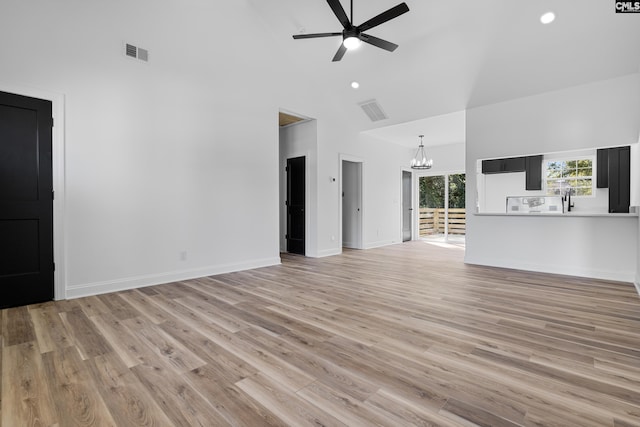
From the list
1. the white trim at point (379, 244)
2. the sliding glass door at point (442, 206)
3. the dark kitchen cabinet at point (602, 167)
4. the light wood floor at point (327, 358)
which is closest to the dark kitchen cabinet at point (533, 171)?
the dark kitchen cabinet at point (602, 167)

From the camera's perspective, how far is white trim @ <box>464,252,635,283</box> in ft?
14.1

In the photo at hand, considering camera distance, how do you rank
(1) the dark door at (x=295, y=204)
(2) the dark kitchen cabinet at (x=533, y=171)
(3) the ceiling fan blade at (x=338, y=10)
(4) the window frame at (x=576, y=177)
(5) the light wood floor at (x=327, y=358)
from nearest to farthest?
(5) the light wood floor at (x=327, y=358) < (3) the ceiling fan blade at (x=338, y=10) < (4) the window frame at (x=576, y=177) < (2) the dark kitchen cabinet at (x=533, y=171) < (1) the dark door at (x=295, y=204)

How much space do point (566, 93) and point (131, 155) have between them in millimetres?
6047

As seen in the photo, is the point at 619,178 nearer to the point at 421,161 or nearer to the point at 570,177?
the point at 570,177

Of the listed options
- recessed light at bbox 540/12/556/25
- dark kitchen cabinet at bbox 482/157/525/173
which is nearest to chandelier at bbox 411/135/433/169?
dark kitchen cabinet at bbox 482/157/525/173

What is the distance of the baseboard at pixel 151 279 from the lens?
3573mm

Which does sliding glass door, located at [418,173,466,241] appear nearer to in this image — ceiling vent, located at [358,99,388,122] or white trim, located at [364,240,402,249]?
white trim, located at [364,240,402,249]

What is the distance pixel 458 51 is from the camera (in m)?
4.58

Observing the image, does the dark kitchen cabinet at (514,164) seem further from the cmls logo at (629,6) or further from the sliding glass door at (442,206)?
the sliding glass door at (442,206)

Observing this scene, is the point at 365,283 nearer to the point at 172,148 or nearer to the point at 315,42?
the point at 172,148

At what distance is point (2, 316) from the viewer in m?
2.93

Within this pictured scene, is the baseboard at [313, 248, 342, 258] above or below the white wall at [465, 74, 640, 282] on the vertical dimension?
below

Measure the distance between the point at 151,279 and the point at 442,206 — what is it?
7.96 m

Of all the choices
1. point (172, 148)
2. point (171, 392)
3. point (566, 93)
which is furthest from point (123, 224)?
point (566, 93)
